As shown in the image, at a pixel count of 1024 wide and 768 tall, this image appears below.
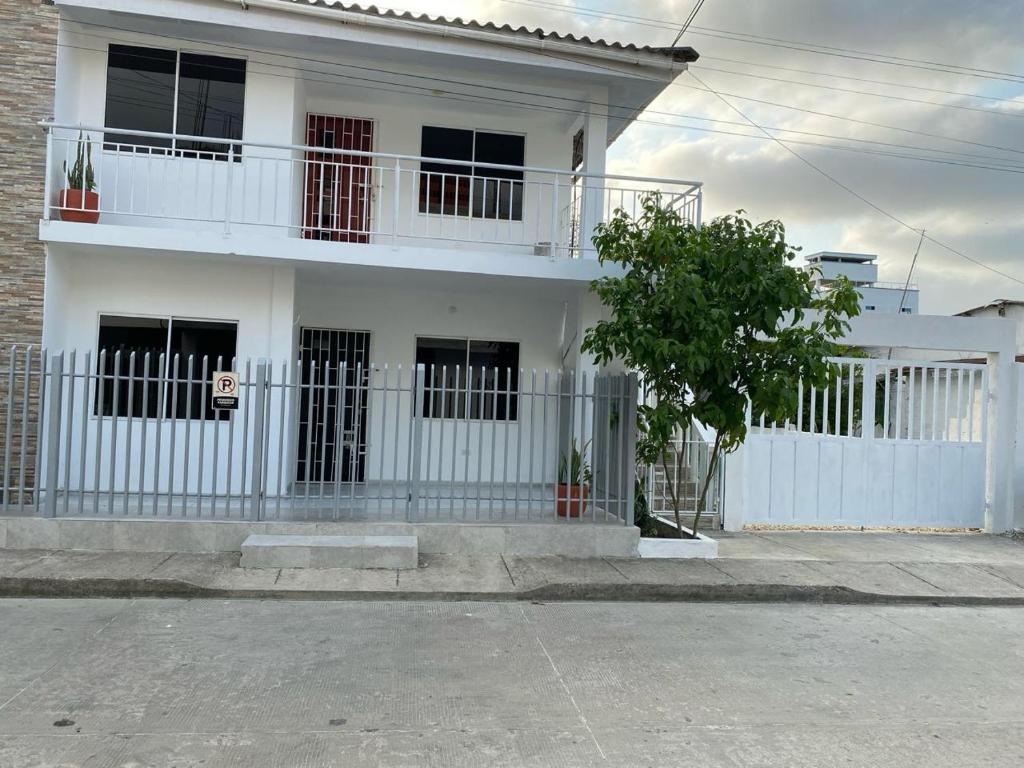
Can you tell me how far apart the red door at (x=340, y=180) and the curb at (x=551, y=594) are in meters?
6.43

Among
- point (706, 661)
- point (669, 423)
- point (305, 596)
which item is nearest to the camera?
point (706, 661)

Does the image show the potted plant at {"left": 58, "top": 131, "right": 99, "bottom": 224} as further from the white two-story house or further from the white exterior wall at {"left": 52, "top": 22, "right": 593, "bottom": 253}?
the white exterior wall at {"left": 52, "top": 22, "right": 593, "bottom": 253}

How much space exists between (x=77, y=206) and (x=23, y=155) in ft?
2.87

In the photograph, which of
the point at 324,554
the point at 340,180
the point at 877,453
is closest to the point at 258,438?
the point at 324,554

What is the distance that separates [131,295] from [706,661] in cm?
867

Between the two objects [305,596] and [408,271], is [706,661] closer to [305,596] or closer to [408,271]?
[305,596]

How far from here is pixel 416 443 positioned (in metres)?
9.12

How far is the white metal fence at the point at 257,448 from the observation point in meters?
8.77

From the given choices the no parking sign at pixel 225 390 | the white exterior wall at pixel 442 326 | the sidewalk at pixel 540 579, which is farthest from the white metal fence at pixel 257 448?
the white exterior wall at pixel 442 326

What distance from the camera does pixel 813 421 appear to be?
11461 mm

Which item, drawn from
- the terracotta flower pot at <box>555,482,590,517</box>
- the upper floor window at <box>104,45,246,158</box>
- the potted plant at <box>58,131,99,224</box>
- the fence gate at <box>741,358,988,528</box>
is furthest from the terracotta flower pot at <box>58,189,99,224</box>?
the fence gate at <box>741,358,988,528</box>

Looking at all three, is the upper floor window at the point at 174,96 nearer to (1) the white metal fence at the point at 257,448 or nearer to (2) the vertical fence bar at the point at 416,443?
(1) the white metal fence at the point at 257,448

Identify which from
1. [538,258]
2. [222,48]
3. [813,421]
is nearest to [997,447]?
[813,421]

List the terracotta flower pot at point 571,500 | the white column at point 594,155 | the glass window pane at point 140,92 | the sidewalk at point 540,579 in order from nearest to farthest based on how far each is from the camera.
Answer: the sidewalk at point 540,579
the terracotta flower pot at point 571,500
the glass window pane at point 140,92
the white column at point 594,155
